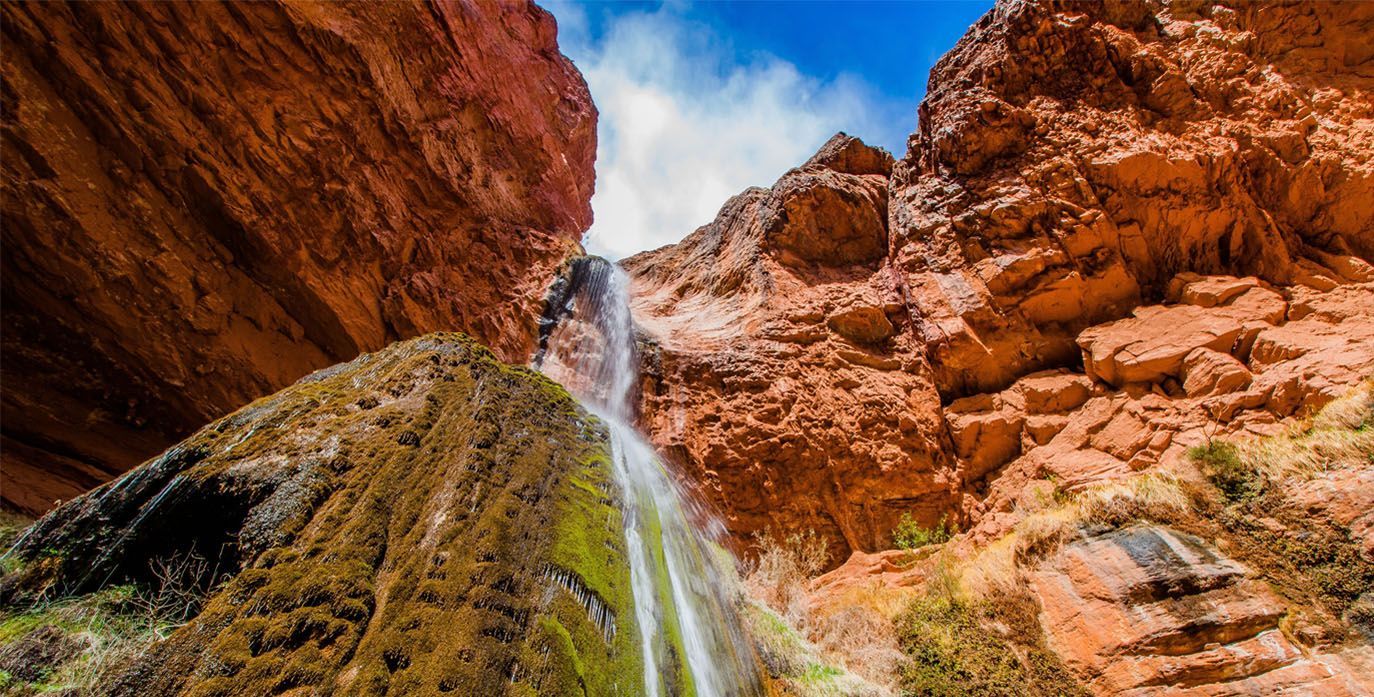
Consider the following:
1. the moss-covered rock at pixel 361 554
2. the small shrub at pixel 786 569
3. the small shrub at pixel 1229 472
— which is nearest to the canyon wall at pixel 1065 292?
the small shrub at pixel 786 569

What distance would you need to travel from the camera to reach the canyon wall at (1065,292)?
8727mm

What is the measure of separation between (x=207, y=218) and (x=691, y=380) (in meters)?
9.60

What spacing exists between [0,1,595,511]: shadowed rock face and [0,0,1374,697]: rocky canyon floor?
6 centimetres

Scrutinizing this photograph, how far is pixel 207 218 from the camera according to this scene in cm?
932

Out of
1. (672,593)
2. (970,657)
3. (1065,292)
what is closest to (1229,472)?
(970,657)

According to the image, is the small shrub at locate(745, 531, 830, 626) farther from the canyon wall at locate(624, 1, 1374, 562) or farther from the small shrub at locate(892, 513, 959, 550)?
the small shrub at locate(892, 513, 959, 550)

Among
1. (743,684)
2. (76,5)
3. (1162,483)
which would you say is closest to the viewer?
(743,684)

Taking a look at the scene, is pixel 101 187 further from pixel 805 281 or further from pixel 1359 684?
pixel 1359 684

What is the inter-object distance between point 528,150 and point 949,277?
13.3m

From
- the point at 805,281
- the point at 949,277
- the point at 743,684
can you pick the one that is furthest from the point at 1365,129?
the point at 743,684

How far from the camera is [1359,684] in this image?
433cm

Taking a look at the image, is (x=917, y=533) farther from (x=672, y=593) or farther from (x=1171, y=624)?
(x=672, y=593)

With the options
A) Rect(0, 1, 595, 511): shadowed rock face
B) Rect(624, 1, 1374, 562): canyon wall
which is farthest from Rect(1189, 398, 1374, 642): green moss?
Rect(0, 1, 595, 511): shadowed rock face

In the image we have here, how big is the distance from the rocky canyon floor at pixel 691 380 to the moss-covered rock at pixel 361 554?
0.03 m
